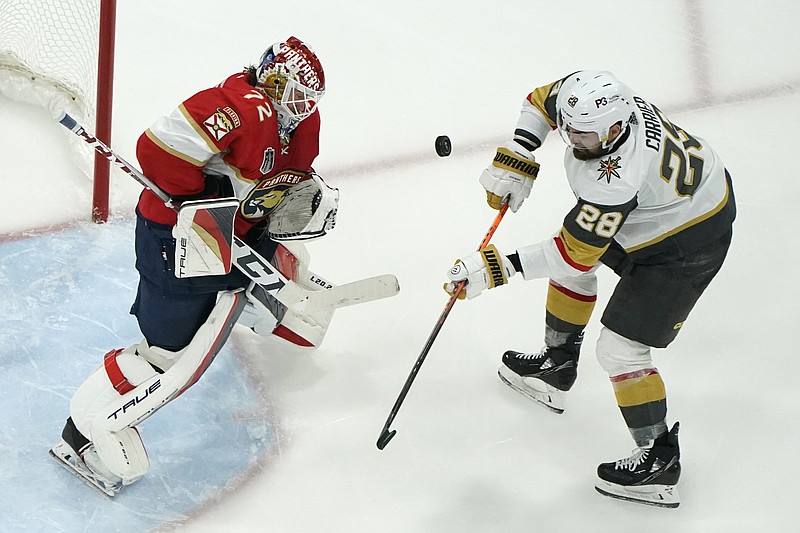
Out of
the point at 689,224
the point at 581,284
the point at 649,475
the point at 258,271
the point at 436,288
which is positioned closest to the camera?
the point at 689,224

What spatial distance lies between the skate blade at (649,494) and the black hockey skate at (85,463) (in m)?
1.27

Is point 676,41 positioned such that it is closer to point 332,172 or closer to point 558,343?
point 332,172

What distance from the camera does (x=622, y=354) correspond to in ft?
8.53

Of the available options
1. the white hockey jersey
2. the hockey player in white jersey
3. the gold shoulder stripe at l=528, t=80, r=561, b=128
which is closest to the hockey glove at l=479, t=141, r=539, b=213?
the hockey player in white jersey

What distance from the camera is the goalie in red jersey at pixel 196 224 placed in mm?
2305

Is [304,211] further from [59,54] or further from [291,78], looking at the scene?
[59,54]

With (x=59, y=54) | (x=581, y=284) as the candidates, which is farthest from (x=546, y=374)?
(x=59, y=54)

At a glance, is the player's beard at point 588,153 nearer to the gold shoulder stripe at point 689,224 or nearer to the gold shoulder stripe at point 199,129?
the gold shoulder stripe at point 689,224

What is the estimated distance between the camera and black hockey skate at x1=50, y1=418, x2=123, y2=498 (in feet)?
8.64

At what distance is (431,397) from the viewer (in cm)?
299

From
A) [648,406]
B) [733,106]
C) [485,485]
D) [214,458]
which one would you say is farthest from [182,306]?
[733,106]

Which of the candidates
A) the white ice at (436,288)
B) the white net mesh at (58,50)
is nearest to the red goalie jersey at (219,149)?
the white ice at (436,288)

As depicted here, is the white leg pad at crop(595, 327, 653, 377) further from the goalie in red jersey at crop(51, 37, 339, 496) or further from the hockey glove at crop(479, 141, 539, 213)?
the goalie in red jersey at crop(51, 37, 339, 496)

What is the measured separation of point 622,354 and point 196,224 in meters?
1.08
